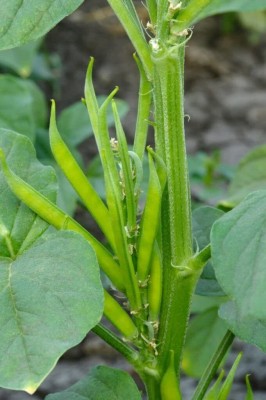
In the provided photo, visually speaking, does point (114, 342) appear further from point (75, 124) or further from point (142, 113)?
point (75, 124)

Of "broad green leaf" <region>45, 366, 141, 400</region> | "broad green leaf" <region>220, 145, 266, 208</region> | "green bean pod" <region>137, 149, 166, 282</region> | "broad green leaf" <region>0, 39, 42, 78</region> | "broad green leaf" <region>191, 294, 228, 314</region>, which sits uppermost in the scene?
"green bean pod" <region>137, 149, 166, 282</region>

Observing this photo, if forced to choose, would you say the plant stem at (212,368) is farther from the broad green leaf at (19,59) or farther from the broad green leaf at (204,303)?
the broad green leaf at (19,59)

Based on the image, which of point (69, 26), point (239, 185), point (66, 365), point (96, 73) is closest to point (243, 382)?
point (66, 365)

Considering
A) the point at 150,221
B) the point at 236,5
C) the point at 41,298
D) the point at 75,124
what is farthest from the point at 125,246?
the point at 75,124

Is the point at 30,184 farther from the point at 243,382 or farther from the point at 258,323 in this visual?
the point at 243,382

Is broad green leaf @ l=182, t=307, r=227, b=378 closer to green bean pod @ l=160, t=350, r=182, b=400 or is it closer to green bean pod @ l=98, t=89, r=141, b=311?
green bean pod @ l=160, t=350, r=182, b=400

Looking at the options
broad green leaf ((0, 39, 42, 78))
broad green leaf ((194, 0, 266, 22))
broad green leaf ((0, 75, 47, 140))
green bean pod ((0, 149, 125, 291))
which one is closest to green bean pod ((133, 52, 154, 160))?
green bean pod ((0, 149, 125, 291))

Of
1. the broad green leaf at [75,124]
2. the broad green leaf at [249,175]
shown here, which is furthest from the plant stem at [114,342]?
the broad green leaf at [75,124]
